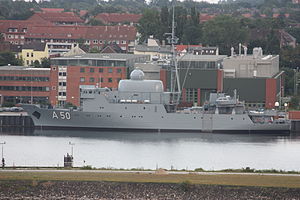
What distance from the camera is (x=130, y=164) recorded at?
5659cm

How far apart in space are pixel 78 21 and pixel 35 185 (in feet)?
351

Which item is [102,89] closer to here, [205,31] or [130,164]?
[130,164]

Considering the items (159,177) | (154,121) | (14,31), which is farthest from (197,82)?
(14,31)

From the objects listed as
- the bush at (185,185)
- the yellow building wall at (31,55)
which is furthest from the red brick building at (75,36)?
the bush at (185,185)

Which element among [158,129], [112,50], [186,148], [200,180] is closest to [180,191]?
[200,180]

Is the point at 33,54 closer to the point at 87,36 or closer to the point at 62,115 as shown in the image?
the point at 87,36

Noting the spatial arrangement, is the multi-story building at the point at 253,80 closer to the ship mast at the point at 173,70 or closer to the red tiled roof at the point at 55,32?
the ship mast at the point at 173,70

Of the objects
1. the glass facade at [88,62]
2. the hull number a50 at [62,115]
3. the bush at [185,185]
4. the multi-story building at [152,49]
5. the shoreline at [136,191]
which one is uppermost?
the multi-story building at [152,49]

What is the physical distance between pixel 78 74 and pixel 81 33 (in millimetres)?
39924

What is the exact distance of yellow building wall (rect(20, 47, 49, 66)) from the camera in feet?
350

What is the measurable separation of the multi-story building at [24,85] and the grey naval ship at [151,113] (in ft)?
27.4

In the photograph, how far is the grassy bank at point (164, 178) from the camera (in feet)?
150

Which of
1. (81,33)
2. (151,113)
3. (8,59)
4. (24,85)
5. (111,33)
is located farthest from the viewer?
(111,33)

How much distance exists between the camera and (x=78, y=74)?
85.7 metres
